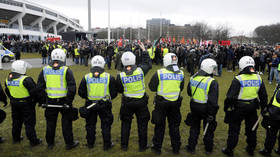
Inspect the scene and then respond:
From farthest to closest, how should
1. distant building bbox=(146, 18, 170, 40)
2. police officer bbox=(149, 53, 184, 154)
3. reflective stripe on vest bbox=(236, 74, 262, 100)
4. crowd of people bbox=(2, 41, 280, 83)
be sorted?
1. distant building bbox=(146, 18, 170, 40)
2. crowd of people bbox=(2, 41, 280, 83)
3. police officer bbox=(149, 53, 184, 154)
4. reflective stripe on vest bbox=(236, 74, 262, 100)

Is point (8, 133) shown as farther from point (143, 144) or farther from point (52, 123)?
point (143, 144)

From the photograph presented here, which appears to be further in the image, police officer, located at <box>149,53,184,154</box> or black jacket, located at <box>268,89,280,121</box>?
police officer, located at <box>149,53,184,154</box>

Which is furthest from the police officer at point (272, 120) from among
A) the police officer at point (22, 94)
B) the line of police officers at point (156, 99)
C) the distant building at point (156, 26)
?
the distant building at point (156, 26)

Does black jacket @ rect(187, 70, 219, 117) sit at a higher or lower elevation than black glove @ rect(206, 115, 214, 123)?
higher

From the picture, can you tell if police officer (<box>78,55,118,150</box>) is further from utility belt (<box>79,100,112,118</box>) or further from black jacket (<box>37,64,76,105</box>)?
black jacket (<box>37,64,76,105</box>)

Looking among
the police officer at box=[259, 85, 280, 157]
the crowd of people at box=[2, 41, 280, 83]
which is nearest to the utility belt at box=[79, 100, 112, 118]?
the police officer at box=[259, 85, 280, 157]

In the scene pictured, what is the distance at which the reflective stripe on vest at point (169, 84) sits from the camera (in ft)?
14.1

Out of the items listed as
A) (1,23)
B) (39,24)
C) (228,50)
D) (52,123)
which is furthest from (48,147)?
(39,24)

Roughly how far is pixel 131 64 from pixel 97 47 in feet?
55.8

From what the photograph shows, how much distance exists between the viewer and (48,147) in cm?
460

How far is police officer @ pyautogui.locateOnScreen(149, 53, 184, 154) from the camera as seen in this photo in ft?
14.1

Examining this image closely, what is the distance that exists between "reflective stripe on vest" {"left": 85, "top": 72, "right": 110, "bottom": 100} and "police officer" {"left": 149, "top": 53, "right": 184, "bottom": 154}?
959mm

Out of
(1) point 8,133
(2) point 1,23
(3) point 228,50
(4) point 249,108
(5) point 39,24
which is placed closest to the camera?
(4) point 249,108

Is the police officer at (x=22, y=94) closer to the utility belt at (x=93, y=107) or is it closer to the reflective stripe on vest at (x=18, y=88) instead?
the reflective stripe on vest at (x=18, y=88)
